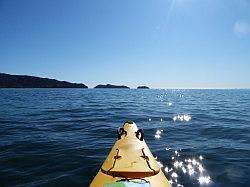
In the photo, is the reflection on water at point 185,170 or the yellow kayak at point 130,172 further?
the reflection on water at point 185,170

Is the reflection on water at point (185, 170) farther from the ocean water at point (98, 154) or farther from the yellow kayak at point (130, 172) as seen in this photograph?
the yellow kayak at point (130, 172)

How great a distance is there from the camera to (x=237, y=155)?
11508 millimetres

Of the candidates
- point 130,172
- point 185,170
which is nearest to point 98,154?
point 185,170

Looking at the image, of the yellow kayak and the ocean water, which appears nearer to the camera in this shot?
the yellow kayak

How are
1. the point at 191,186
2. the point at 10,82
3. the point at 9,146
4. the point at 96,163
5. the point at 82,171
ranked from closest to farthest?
the point at 191,186, the point at 82,171, the point at 96,163, the point at 9,146, the point at 10,82

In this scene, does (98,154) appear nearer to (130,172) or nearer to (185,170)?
(185,170)

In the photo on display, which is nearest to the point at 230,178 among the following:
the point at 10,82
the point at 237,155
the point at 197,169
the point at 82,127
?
the point at 197,169

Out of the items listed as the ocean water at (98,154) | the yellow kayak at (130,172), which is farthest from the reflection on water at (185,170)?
the yellow kayak at (130,172)

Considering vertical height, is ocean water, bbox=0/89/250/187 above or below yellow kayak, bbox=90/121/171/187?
below

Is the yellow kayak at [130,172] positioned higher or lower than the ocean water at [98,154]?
higher

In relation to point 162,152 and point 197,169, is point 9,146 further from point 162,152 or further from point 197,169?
point 197,169

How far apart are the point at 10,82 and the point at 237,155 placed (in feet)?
634

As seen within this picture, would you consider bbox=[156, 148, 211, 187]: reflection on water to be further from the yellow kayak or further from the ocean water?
the yellow kayak

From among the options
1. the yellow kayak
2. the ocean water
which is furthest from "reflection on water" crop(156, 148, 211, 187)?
the yellow kayak
